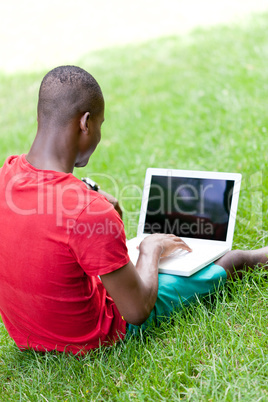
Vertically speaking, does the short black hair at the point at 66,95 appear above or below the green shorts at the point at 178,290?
above

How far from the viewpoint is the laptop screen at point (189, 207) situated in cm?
299

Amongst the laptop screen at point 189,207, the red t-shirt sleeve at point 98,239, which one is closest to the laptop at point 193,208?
the laptop screen at point 189,207

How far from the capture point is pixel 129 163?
5.11m

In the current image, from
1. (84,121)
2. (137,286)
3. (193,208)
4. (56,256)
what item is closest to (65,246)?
(56,256)

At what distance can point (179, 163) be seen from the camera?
4.82 m

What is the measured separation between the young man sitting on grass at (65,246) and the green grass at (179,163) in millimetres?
147

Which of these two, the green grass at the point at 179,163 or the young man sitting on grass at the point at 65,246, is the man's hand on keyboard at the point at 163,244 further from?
the green grass at the point at 179,163

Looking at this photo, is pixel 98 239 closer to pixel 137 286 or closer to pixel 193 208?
pixel 137 286

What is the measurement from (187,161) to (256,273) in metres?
2.20

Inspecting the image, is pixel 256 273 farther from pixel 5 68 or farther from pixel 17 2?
pixel 17 2

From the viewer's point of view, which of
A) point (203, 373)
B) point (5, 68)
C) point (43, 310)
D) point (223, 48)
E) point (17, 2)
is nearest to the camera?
point (203, 373)

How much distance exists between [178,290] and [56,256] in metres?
0.69

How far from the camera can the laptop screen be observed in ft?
9.82

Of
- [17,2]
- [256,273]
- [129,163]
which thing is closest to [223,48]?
[129,163]
